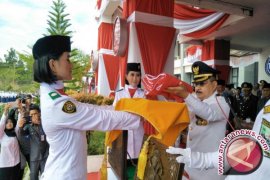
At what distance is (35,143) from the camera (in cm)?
326

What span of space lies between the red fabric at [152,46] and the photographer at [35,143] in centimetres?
264

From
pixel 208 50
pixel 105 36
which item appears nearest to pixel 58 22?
pixel 105 36

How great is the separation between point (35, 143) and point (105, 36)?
7004 millimetres

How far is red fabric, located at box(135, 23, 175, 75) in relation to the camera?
5.30 m

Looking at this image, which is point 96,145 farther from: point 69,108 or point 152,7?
point 69,108

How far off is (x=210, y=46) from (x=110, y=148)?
9501 mm

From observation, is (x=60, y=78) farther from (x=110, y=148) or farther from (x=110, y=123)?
(x=110, y=148)

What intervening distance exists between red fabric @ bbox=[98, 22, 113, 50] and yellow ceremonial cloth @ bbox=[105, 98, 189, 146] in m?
8.38

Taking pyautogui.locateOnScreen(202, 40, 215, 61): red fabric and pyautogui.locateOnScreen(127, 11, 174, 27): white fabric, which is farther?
pyautogui.locateOnScreen(202, 40, 215, 61): red fabric

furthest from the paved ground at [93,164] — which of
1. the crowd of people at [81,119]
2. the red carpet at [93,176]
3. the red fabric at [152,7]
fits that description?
the red fabric at [152,7]

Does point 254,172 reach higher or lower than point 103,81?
lower

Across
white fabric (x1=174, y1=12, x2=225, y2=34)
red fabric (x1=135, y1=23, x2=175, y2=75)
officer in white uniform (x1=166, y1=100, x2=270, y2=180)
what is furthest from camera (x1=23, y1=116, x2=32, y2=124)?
white fabric (x1=174, y1=12, x2=225, y2=34)

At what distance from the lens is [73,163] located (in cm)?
146

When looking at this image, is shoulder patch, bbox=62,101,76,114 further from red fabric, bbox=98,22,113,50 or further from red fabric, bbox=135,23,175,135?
red fabric, bbox=98,22,113,50
